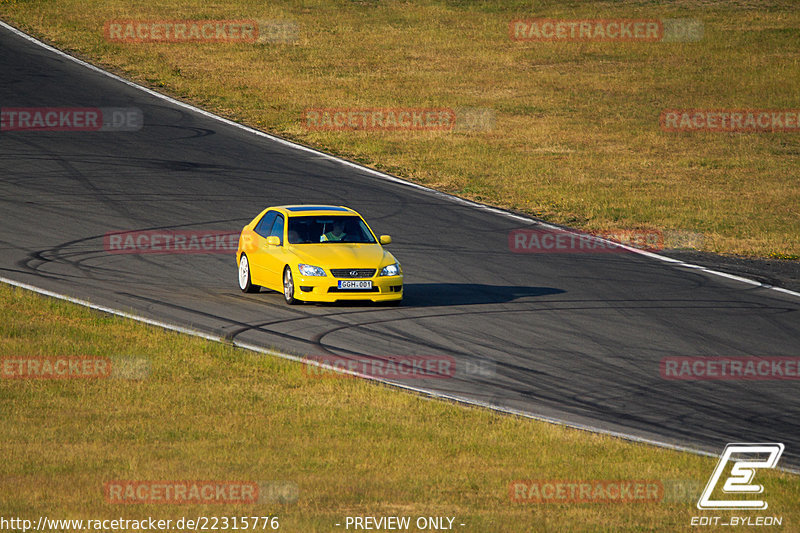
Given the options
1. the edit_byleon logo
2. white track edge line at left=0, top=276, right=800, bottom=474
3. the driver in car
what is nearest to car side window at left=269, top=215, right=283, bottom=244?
the driver in car

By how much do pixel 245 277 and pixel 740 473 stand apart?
1031 cm

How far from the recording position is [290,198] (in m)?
25.9

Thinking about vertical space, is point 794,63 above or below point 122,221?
above

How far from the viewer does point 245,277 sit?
17.9 meters

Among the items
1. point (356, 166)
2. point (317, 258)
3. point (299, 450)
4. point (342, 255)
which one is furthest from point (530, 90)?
point (299, 450)

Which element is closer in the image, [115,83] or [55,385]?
[55,385]

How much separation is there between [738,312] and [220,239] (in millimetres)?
10610

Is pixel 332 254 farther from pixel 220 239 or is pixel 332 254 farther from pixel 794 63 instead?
pixel 794 63

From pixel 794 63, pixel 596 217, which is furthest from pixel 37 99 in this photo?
pixel 794 63

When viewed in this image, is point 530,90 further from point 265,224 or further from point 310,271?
point 310,271

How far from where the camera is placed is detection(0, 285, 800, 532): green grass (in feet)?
28.3

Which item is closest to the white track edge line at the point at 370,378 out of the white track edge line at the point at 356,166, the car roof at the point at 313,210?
the car roof at the point at 313,210

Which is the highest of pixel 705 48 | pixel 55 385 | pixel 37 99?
pixel 705 48

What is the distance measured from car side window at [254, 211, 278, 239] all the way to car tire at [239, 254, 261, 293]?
559 mm
